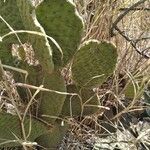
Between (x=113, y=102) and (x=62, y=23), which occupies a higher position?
(x=62, y=23)

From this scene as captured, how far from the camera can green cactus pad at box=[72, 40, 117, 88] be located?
1.01 m

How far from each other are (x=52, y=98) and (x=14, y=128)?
115mm

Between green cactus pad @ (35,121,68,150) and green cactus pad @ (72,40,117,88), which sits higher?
green cactus pad @ (72,40,117,88)

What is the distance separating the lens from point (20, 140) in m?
0.92

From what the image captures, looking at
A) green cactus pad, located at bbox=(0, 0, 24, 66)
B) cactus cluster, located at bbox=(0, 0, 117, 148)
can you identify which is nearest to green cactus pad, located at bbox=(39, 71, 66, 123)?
cactus cluster, located at bbox=(0, 0, 117, 148)

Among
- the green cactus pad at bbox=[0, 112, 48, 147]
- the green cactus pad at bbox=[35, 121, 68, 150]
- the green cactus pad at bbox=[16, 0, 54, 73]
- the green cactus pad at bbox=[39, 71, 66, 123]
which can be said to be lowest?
the green cactus pad at bbox=[35, 121, 68, 150]

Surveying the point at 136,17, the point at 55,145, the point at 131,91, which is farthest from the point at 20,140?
the point at 136,17

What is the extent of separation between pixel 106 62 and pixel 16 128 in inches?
10.9

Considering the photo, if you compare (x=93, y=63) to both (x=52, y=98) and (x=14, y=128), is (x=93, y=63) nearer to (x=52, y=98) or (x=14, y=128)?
(x=52, y=98)

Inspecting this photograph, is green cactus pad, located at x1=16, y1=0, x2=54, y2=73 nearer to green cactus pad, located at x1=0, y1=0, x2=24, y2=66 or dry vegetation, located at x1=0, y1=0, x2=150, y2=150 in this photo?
green cactus pad, located at x1=0, y1=0, x2=24, y2=66

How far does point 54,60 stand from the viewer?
38.0 inches

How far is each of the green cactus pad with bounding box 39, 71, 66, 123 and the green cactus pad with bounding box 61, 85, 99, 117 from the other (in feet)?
0.21

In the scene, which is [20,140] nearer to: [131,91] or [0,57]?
[0,57]

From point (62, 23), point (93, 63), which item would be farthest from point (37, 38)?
point (93, 63)
